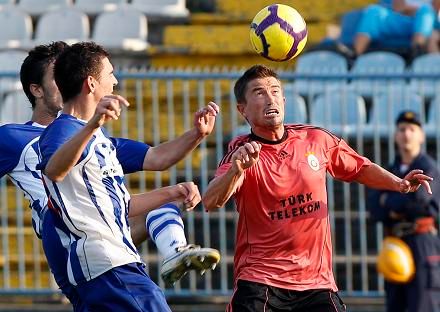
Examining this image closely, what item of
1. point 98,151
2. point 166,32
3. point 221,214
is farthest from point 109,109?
point 166,32

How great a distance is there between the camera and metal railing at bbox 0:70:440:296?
1298cm

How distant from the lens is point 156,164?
7.59 meters

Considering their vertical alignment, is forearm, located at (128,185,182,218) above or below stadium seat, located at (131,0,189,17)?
below

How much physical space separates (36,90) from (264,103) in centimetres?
141

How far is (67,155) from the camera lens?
645 cm

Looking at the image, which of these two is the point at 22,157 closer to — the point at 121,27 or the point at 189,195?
the point at 189,195

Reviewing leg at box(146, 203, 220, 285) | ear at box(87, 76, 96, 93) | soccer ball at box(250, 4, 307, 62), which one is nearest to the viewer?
leg at box(146, 203, 220, 285)

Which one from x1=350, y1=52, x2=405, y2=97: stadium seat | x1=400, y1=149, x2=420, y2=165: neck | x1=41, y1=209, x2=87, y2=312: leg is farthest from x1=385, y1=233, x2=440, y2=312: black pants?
x1=41, y1=209, x2=87, y2=312: leg

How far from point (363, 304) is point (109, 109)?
292 inches

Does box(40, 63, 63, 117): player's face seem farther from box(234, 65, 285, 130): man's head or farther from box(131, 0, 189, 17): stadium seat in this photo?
box(131, 0, 189, 17): stadium seat

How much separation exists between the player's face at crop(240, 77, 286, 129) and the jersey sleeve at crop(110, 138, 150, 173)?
2.64ft

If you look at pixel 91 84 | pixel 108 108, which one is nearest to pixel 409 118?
pixel 91 84

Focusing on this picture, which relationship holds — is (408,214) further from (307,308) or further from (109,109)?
(109,109)

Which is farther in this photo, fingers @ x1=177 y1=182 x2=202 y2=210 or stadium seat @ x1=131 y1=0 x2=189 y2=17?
stadium seat @ x1=131 y1=0 x2=189 y2=17
